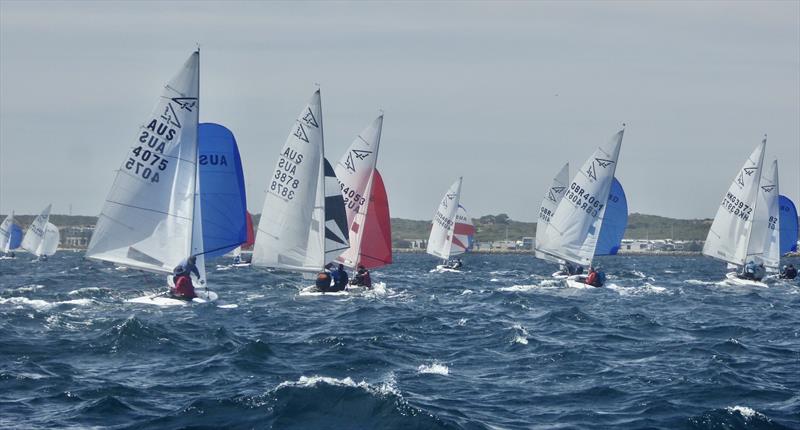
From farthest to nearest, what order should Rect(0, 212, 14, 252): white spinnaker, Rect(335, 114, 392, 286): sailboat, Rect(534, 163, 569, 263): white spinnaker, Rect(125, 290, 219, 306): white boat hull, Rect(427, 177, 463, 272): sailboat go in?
Rect(0, 212, 14, 252): white spinnaker < Rect(427, 177, 463, 272): sailboat < Rect(534, 163, 569, 263): white spinnaker < Rect(335, 114, 392, 286): sailboat < Rect(125, 290, 219, 306): white boat hull

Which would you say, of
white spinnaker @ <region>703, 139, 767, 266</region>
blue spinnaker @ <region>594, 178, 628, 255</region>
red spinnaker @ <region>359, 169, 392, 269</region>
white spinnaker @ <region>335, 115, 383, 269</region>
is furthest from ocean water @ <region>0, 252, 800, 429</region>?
white spinnaker @ <region>703, 139, 767, 266</region>

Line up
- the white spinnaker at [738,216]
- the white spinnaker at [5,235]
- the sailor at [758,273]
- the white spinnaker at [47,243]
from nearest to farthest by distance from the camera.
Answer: the sailor at [758,273], the white spinnaker at [738,216], the white spinnaker at [47,243], the white spinnaker at [5,235]

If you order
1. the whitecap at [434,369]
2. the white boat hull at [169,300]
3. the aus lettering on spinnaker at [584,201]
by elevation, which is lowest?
the white boat hull at [169,300]

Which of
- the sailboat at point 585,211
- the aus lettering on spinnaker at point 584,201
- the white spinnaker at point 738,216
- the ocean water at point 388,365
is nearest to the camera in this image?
the ocean water at point 388,365

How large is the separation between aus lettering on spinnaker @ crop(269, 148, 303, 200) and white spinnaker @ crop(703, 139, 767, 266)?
2796 cm

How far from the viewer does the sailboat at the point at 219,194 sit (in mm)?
39344

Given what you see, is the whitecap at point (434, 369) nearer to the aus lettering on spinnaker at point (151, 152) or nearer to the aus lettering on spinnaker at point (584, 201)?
the aus lettering on spinnaker at point (151, 152)

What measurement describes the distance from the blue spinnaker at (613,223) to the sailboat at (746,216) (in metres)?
7.32

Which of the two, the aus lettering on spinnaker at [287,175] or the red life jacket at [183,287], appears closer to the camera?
the red life jacket at [183,287]

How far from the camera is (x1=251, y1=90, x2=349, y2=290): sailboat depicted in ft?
140

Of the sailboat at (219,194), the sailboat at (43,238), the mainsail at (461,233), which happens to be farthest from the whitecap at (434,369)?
the sailboat at (43,238)

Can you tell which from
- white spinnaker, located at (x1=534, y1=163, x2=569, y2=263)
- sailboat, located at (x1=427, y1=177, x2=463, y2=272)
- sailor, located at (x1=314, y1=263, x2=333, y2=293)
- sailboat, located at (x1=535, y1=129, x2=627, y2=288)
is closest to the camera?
sailor, located at (x1=314, y1=263, x2=333, y2=293)

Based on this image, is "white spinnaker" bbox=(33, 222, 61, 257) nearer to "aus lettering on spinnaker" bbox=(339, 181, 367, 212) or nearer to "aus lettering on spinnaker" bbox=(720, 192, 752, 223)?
"aus lettering on spinnaker" bbox=(339, 181, 367, 212)

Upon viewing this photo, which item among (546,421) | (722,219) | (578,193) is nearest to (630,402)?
(546,421)
